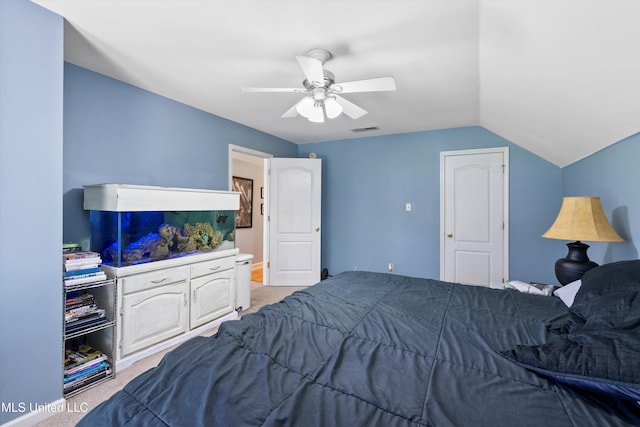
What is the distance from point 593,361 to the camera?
88cm

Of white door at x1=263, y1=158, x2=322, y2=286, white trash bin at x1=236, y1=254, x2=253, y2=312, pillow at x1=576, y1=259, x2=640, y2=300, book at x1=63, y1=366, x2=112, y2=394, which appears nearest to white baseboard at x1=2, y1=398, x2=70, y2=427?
book at x1=63, y1=366, x2=112, y2=394

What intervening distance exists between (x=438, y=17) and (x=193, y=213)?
Result: 103 inches

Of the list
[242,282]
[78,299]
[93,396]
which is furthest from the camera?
[242,282]

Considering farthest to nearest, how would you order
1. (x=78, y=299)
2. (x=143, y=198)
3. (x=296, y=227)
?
(x=296, y=227) → (x=143, y=198) → (x=78, y=299)

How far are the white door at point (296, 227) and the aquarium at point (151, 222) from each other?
1.34 metres

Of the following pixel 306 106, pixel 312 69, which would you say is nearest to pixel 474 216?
pixel 306 106

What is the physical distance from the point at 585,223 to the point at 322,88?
7.13 ft

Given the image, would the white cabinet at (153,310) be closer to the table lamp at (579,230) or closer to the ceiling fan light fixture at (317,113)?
the ceiling fan light fixture at (317,113)

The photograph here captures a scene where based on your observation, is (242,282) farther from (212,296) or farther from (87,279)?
(87,279)

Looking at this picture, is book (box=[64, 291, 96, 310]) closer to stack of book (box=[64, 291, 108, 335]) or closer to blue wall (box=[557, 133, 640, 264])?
stack of book (box=[64, 291, 108, 335])

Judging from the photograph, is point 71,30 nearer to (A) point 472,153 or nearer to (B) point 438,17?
(B) point 438,17

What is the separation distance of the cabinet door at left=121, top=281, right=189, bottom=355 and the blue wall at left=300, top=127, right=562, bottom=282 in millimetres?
2623

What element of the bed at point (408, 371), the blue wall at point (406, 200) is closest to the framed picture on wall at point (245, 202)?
the blue wall at point (406, 200)

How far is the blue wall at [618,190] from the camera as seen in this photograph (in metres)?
1.91
